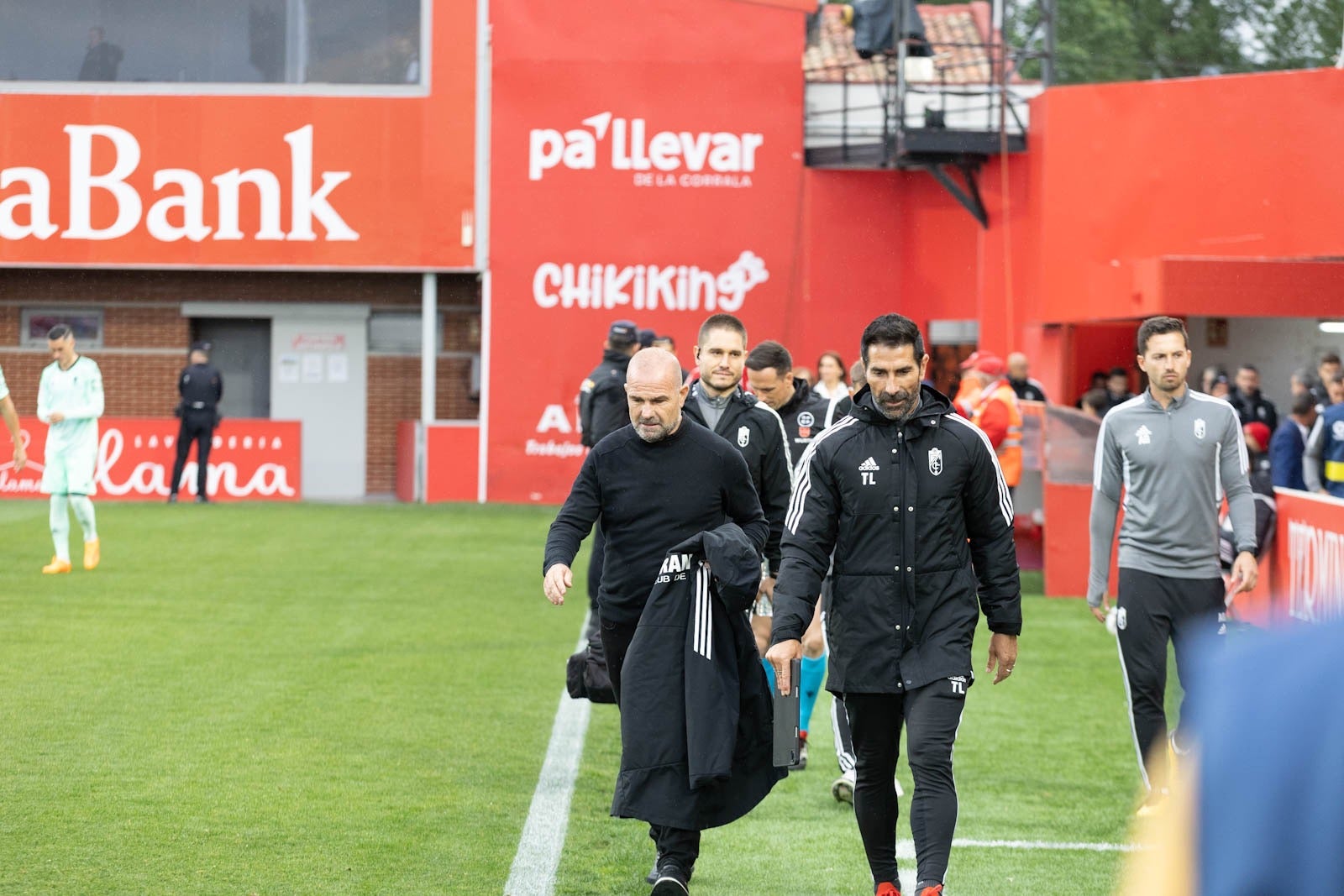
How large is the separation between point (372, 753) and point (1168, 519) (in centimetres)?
377

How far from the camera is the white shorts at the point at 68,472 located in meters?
14.5

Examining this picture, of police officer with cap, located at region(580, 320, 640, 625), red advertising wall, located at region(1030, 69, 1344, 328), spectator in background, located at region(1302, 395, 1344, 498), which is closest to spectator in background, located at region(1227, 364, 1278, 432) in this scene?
red advertising wall, located at region(1030, 69, 1344, 328)

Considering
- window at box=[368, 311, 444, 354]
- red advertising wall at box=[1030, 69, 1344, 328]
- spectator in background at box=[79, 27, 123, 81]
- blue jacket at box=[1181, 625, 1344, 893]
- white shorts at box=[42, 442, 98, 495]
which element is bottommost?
white shorts at box=[42, 442, 98, 495]

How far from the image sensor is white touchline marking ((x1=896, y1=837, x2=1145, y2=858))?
693cm

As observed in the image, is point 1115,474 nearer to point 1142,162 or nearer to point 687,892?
point 687,892

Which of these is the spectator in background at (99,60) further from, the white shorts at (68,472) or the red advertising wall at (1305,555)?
the red advertising wall at (1305,555)

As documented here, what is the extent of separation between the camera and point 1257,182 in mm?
18656

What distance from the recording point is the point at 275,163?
81.3 ft

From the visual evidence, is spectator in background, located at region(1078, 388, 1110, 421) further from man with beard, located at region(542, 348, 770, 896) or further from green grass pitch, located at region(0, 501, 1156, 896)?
man with beard, located at region(542, 348, 770, 896)

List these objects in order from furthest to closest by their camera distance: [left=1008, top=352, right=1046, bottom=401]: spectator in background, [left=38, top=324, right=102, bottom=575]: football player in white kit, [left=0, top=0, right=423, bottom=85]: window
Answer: [left=0, top=0, right=423, bottom=85]: window
[left=1008, top=352, right=1046, bottom=401]: spectator in background
[left=38, top=324, right=102, bottom=575]: football player in white kit

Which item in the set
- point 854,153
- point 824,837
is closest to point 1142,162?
point 854,153

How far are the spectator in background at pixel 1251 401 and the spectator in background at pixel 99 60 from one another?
624 inches

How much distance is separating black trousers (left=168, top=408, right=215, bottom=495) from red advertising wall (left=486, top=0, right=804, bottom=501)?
12.9 ft

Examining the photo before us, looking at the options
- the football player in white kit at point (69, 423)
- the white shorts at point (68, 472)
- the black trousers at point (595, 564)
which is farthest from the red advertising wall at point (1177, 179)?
the white shorts at point (68, 472)
